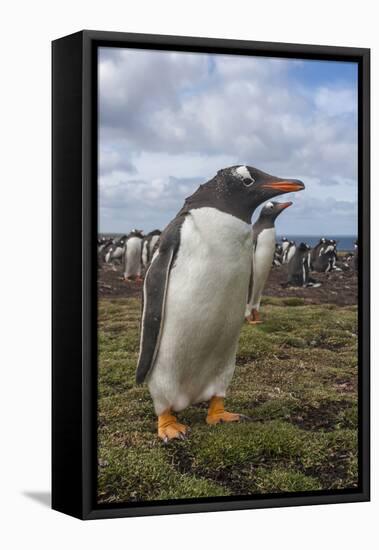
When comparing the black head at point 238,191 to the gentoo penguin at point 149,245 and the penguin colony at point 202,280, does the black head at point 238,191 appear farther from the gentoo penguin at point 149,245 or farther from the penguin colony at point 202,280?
the gentoo penguin at point 149,245

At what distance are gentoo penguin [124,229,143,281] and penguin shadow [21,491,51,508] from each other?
1324 mm

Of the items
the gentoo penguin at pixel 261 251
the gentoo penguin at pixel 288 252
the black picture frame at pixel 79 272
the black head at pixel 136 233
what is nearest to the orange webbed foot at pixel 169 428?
the black picture frame at pixel 79 272

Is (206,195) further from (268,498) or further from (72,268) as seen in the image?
(268,498)

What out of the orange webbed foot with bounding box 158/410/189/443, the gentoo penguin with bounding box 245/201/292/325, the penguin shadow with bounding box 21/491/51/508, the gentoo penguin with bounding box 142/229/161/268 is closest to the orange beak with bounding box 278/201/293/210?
the gentoo penguin with bounding box 245/201/292/325

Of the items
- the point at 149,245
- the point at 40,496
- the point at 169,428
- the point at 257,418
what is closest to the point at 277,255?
the point at 149,245

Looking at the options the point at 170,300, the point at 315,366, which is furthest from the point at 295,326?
the point at 170,300

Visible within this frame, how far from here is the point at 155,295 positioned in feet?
24.9

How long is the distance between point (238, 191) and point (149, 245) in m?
0.56

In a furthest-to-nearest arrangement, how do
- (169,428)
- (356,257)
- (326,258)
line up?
(356,257)
(326,258)
(169,428)

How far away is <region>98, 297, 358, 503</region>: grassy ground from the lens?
7.50 meters

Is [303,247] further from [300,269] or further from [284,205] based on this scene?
[284,205]

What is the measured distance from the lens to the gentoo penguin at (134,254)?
295 inches

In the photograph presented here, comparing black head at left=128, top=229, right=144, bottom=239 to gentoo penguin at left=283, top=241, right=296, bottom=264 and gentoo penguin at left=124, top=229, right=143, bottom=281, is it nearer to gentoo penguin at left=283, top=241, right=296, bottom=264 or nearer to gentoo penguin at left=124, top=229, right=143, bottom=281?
gentoo penguin at left=124, top=229, right=143, bottom=281

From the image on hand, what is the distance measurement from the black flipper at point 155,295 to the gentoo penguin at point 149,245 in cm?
3
